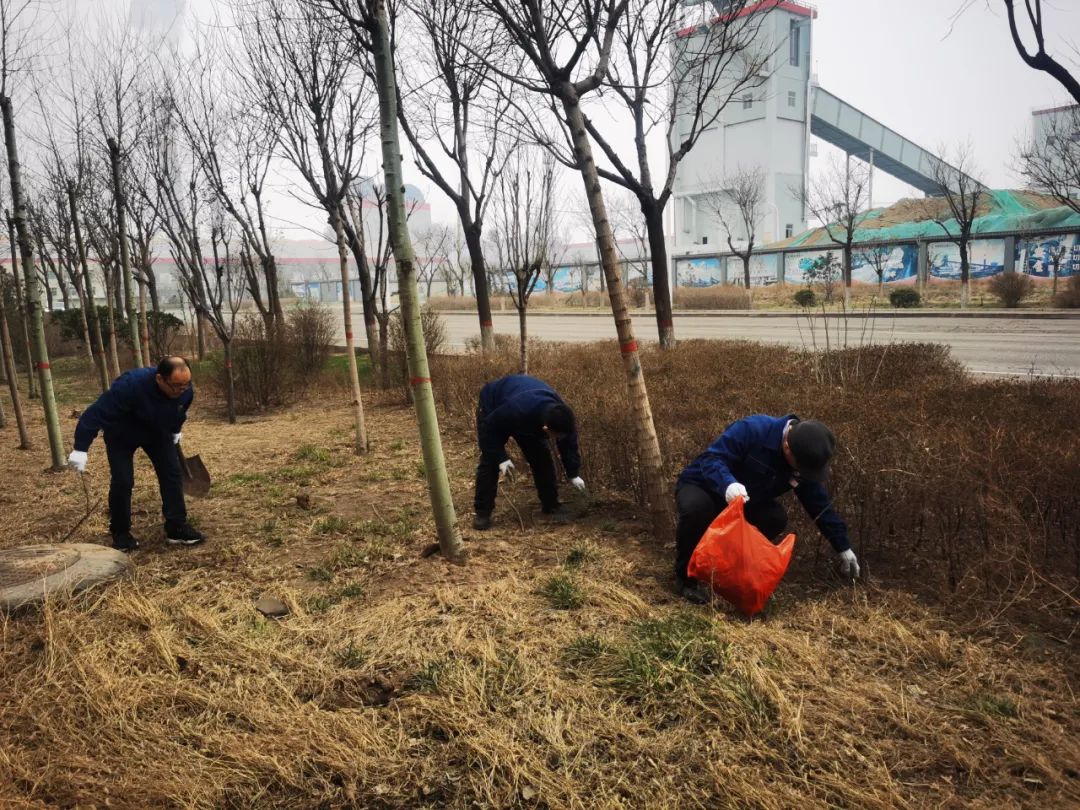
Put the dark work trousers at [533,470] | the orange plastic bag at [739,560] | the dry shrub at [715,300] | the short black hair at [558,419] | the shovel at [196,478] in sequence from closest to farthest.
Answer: the orange plastic bag at [739,560]
the short black hair at [558,419]
the dark work trousers at [533,470]
the shovel at [196,478]
the dry shrub at [715,300]

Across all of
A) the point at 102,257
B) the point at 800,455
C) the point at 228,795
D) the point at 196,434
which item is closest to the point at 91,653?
the point at 228,795

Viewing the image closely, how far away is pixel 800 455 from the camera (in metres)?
3.10

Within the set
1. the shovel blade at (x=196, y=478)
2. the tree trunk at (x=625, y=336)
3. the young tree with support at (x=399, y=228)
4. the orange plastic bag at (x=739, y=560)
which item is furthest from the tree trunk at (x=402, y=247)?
the shovel blade at (x=196, y=478)

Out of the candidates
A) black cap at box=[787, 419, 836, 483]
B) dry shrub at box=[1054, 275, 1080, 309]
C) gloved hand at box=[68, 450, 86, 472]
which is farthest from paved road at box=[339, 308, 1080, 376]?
gloved hand at box=[68, 450, 86, 472]

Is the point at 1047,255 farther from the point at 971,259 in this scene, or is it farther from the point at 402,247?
the point at 402,247

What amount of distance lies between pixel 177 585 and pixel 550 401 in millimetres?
2297

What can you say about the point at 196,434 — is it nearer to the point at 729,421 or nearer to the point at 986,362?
the point at 729,421

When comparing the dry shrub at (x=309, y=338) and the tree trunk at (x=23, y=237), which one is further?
the dry shrub at (x=309, y=338)

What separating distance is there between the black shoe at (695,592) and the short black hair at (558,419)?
135cm

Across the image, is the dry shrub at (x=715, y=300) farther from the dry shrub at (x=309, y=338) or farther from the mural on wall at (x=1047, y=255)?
the dry shrub at (x=309, y=338)

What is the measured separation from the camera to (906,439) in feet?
13.1

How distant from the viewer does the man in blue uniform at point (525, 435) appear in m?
4.43

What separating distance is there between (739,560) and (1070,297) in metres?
20.7

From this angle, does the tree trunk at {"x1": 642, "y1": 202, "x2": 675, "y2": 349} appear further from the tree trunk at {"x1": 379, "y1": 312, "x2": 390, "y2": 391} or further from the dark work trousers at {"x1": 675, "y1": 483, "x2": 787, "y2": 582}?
the dark work trousers at {"x1": 675, "y1": 483, "x2": 787, "y2": 582}
